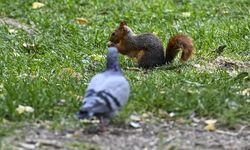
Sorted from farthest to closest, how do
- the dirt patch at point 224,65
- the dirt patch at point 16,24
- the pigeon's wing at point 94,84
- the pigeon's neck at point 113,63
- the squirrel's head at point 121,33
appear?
the dirt patch at point 16,24
the squirrel's head at point 121,33
the dirt patch at point 224,65
the pigeon's neck at point 113,63
the pigeon's wing at point 94,84

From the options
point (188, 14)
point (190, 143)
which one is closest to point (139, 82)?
point (190, 143)

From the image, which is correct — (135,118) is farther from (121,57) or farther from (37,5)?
(37,5)

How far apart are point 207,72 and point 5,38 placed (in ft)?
11.1

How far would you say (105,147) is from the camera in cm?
522

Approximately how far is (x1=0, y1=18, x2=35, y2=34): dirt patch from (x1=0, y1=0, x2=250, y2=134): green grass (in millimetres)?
93

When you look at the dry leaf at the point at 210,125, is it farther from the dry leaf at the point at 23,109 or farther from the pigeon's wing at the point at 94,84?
the dry leaf at the point at 23,109

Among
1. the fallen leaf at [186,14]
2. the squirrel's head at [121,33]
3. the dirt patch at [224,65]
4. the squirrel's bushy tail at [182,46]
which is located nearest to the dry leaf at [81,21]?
the fallen leaf at [186,14]

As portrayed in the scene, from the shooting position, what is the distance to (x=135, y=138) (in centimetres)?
548

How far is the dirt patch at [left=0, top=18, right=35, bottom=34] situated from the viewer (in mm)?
10581

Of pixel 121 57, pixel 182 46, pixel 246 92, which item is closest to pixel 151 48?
pixel 182 46

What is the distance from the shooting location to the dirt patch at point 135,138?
5.22 m

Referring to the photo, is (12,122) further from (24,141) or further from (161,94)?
(161,94)

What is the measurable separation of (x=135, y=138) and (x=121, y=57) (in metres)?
3.56

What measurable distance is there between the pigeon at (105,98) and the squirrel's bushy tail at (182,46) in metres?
2.70
